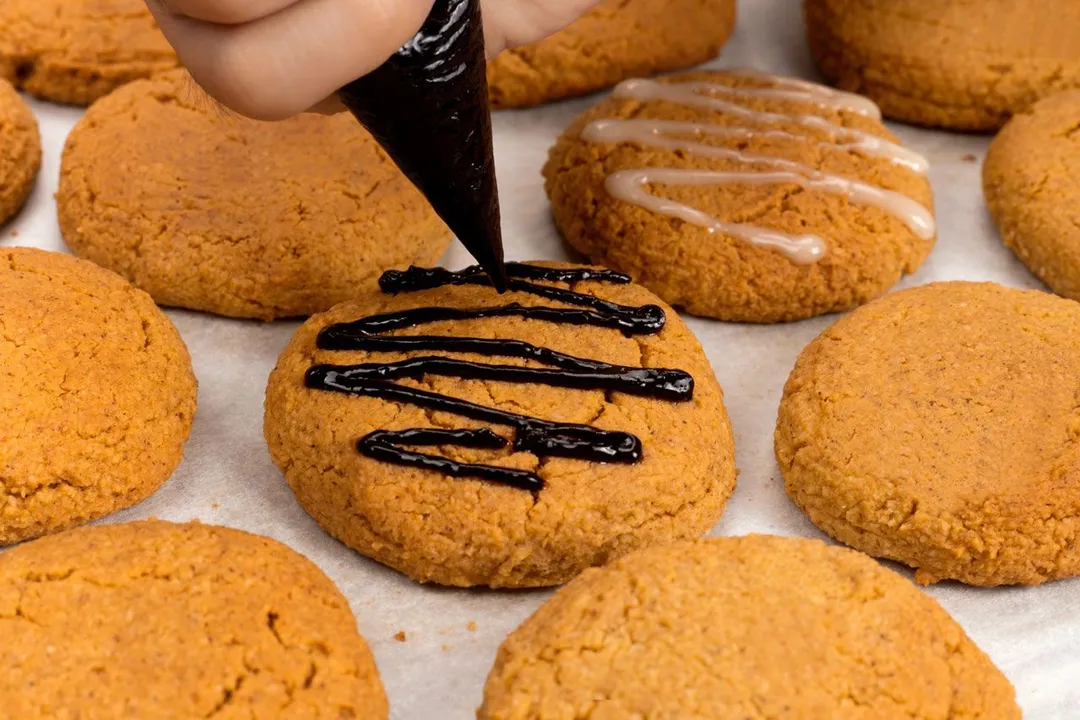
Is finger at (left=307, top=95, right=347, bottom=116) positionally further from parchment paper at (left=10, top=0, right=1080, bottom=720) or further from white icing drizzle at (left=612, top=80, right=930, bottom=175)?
white icing drizzle at (left=612, top=80, right=930, bottom=175)

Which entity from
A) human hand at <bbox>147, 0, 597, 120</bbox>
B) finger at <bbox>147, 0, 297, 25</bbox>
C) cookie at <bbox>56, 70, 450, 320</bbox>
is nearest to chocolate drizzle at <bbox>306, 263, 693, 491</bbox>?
cookie at <bbox>56, 70, 450, 320</bbox>

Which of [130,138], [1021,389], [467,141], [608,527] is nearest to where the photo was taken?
[467,141]

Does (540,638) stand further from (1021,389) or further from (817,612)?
(1021,389)

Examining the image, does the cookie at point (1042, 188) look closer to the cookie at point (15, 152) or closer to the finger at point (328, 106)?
the finger at point (328, 106)

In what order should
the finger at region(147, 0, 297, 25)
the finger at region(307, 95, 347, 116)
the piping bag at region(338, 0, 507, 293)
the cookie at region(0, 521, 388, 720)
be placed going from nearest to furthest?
the finger at region(147, 0, 297, 25) < the cookie at region(0, 521, 388, 720) < the piping bag at region(338, 0, 507, 293) < the finger at region(307, 95, 347, 116)

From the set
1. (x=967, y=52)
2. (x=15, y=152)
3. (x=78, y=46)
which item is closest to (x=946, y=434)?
(x=967, y=52)

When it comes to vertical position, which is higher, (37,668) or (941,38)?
(941,38)

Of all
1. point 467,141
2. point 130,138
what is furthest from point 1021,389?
point 130,138
